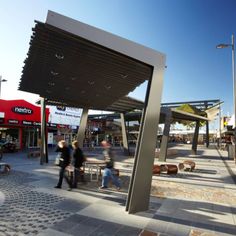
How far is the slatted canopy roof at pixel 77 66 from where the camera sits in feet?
18.4

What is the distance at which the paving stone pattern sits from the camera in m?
4.70

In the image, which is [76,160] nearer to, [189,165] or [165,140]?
[189,165]

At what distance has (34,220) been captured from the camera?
16.7 feet

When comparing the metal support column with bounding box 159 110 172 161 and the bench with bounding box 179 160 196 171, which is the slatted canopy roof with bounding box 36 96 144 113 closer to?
the metal support column with bounding box 159 110 172 161

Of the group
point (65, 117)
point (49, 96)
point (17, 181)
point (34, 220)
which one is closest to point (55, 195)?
point (34, 220)

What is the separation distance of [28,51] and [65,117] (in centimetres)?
2723

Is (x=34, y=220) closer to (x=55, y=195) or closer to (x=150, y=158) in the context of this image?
(x=55, y=195)

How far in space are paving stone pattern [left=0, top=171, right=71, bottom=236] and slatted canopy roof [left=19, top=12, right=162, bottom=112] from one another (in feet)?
14.1

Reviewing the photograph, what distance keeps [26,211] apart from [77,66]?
515 centimetres

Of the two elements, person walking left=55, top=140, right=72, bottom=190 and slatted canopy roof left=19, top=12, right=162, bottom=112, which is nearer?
slatted canopy roof left=19, top=12, right=162, bottom=112

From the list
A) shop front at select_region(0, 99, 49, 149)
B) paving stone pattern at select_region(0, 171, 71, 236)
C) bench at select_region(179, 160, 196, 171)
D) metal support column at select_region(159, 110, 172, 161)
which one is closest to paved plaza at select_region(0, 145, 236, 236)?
paving stone pattern at select_region(0, 171, 71, 236)

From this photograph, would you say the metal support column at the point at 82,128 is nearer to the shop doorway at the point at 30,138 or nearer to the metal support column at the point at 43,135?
the metal support column at the point at 43,135

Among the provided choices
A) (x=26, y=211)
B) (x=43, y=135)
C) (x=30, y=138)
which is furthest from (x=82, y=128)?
(x=30, y=138)

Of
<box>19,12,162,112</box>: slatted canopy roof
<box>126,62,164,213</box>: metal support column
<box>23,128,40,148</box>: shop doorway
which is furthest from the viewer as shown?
<box>23,128,40,148</box>: shop doorway
